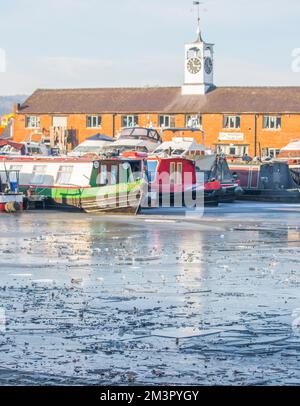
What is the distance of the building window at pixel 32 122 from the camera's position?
94.6 meters

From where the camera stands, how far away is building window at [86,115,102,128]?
301 feet

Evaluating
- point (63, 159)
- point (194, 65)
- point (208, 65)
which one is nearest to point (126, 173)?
point (63, 159)

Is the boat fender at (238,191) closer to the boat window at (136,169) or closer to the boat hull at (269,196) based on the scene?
the boat hull at (269,196)

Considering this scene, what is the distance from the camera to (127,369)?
14.4 meters

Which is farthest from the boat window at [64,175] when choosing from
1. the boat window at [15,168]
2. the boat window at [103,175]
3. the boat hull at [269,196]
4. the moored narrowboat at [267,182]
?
the moored narrowboat at [267,182]

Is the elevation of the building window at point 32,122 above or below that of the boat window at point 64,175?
above

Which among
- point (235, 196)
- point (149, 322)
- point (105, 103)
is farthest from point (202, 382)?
point (105, 103)

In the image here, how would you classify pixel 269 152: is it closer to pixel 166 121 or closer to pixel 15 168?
pixel 166 121

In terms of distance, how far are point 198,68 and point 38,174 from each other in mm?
44454

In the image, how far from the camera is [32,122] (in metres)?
94.9

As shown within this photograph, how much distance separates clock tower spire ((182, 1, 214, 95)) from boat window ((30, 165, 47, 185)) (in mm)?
42835

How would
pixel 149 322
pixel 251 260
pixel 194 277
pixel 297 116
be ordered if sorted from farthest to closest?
pixel 297 116 → pixel 251 260 → pixel 194 277 → pixel 149 322
